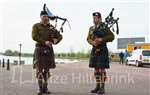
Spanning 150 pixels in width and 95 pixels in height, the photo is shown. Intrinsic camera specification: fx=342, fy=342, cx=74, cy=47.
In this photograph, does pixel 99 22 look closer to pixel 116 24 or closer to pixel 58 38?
pixel 116 24

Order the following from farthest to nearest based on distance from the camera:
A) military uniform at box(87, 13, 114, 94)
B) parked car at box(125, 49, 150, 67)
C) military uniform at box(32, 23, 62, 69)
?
1. parked car at box(125, 49, 150, 67)
2. military uniform at box(87, 13, 114, 94)
3. military uniform at box(32, 23, 62, 69)

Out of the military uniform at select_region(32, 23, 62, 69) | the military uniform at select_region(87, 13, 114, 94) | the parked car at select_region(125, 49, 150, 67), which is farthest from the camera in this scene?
the parked car at select_region(125, 49, 150, 67)

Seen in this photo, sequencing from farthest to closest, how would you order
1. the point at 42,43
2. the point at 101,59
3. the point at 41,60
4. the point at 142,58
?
the point at 142,58 < the point at 101,59 < the point at 41,60 < the point at 42,43

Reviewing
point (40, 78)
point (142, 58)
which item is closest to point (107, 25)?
point (40, 78)

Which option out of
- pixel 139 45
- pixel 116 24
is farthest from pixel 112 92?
pixel 139 45

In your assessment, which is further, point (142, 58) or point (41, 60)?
point (142, 58)

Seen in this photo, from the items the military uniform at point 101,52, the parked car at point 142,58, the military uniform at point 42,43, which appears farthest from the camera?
the parked car at point 142,58

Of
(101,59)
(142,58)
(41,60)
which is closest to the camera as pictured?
(41,60)

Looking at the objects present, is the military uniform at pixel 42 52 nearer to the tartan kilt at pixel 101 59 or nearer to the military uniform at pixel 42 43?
the military uniform at pixel 42 43

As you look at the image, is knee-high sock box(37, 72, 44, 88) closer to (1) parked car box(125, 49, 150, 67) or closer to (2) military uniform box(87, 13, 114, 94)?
(2) military uniform box(87, 13, 114, 94)

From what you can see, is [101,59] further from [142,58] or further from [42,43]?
[142,58]

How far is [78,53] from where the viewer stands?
70062 mm

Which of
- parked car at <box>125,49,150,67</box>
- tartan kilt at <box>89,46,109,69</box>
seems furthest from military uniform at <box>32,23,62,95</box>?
parked car at <box>125,49,150,67</box>

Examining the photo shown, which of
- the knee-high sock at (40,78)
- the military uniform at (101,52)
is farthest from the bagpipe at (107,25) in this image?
the knee-high sock at (40,78)
